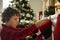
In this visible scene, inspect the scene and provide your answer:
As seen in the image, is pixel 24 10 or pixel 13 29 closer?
pixel 13 29

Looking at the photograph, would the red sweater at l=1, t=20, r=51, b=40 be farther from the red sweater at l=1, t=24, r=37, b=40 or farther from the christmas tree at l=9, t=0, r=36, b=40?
the christmas tree at l=9, t=0, r=36, b=40

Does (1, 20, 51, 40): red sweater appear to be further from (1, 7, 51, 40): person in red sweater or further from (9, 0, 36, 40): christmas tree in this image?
(9, 0, 36, 40): christmas tree

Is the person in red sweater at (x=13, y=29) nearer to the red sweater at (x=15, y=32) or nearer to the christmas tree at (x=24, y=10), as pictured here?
the red sweater at (x=15, y=32)

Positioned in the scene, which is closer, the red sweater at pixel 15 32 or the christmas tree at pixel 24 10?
the red sweater at pixel 15 32

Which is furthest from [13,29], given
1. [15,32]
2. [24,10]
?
[24,10]

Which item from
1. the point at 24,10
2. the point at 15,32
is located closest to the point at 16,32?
the point at 15,32

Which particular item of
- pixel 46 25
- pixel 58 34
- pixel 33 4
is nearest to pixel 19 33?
pixel 46 25

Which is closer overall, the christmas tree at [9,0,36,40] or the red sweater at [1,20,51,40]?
the red sweater at [1,20,51,40]

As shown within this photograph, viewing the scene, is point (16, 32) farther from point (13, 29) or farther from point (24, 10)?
point (24, 10)

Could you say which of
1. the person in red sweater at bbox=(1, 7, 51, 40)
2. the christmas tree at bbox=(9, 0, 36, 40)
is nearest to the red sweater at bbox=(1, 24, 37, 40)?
the person in red sweater at bbox=(1, 7, 51, 40)

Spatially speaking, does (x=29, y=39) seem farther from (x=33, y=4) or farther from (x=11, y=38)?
(x=11, y=38)

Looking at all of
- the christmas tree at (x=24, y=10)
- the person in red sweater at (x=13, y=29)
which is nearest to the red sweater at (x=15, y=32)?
the person in red sweater at (x=13, y=29)

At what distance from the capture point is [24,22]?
11.6 feet

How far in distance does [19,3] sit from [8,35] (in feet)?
6.26
